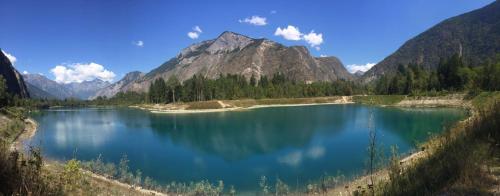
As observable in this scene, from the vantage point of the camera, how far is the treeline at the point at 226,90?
144 metres

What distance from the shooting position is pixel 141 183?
23.6m

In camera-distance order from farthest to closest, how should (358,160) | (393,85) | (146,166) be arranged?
(393,85), (146,166), (358,160)

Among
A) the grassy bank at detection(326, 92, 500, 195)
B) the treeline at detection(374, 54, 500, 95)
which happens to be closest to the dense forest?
the treeline at detection(374, 54, 500, 95)

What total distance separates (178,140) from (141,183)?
25419 millimetres

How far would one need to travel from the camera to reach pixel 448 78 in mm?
106500

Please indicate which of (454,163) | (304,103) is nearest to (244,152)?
(454,163)

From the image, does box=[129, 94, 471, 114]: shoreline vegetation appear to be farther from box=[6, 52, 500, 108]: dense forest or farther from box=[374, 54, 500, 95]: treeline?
box=[374, 54, 500, 95]: treeline

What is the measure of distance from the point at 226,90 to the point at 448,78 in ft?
277

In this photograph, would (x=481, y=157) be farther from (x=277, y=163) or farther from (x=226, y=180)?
(x=277, y=163)

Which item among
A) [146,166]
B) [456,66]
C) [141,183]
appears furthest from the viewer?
[456,66]

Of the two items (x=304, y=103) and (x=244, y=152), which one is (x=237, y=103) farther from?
(x=244, y=152)

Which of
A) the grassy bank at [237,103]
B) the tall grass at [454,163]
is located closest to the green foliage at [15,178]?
the tall grass at [454,163]

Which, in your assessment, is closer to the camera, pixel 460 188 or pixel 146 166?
pixel 460 188

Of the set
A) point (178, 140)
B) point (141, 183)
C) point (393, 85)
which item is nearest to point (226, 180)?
point (141, 183)
